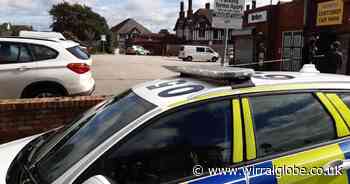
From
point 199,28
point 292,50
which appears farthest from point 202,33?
point 292,50

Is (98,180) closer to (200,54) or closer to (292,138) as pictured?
(292,138)

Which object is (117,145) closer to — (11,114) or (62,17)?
(11,114)

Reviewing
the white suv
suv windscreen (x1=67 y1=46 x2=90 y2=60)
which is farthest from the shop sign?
the white suv

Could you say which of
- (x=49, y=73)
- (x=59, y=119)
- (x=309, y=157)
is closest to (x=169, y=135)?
(x=309, y=157)

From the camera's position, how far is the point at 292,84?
103 inches

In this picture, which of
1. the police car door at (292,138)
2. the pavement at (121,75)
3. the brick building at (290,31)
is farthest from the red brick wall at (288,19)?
the police car door at (292,138)

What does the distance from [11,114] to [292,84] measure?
3969mm

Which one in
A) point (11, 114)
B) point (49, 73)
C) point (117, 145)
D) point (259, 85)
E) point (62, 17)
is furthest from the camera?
point (62, 17)

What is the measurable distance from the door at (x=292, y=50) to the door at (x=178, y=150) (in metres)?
17.4

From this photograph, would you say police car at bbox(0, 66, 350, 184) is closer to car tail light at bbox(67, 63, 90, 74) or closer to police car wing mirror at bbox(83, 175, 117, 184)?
police car wing mirror at bbox(83, 175, 117, 184)

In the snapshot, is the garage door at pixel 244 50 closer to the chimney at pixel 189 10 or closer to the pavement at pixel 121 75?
the pavement at pixel 121 75

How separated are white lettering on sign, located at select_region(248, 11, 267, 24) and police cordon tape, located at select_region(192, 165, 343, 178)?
20.9 metres

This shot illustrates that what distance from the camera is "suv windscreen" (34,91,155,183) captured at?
7.47ft

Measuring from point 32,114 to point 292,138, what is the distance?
152 inches
